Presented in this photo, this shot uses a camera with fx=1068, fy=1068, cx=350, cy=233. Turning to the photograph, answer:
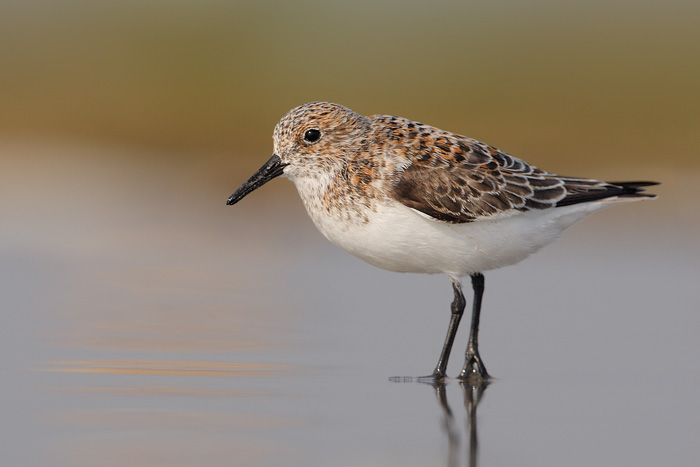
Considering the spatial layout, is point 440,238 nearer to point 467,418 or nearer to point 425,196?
point 425,196

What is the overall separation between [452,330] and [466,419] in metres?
1.41

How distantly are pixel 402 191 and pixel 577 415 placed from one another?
6.03 ft

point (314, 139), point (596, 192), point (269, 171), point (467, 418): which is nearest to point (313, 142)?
point (314, 139)

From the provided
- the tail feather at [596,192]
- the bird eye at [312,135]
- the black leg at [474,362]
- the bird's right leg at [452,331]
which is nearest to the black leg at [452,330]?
the bird's right leg at [452,331]

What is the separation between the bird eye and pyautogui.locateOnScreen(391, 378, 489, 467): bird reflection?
173 cm

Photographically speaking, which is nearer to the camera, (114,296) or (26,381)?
(26,381)

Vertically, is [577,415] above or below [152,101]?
below

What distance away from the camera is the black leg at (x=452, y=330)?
273 inches

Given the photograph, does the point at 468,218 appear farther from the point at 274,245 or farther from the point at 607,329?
the point at 274,245

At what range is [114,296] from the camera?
972cm

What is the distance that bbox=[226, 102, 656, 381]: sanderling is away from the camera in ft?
22.4

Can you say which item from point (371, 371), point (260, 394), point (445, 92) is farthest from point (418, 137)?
point (445, 92)

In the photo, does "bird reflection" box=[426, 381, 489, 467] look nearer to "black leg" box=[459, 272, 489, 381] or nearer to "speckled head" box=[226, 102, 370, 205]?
"black leg" box=[459, 272, 489, 381]

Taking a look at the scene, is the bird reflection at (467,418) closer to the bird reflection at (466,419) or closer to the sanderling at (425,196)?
the bird reflection at (466,419)
